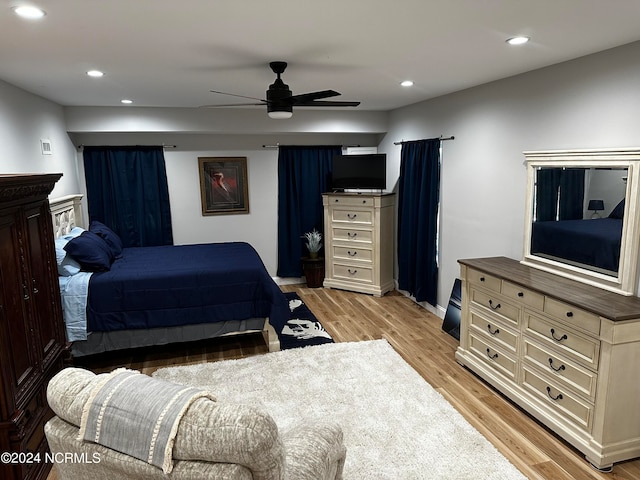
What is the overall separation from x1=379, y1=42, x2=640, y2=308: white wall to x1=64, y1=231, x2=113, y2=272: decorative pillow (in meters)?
3.42

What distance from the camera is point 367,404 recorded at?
317cm

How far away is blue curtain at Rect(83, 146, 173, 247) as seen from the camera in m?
5.52

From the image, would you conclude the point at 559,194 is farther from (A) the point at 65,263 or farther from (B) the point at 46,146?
(B) the point at 46,146

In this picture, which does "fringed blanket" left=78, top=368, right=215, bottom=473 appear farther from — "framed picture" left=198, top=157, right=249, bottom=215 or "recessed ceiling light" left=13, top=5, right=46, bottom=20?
"framed picture" left=198, top=157, right=249, bottom=215


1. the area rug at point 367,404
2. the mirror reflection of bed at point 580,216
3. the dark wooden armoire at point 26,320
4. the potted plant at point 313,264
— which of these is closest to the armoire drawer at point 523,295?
the mirror reflection of bed at point 580,216

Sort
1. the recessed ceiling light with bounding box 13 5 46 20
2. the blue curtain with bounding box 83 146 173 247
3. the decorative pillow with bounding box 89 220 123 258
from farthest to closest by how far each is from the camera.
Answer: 1. the blue curtain with bounding box 83 146 173 247
2. the decorative pillow with bounding box 89 220 123 258
3. the recessed ceiling light with bounding box 13 5 46 20

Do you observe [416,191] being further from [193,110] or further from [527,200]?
[193,110]

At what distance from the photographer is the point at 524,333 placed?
120 inches

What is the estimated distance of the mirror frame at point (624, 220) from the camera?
2.67 m

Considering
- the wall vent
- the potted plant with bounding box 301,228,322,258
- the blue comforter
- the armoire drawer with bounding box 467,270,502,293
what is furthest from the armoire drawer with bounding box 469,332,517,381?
the wall vent

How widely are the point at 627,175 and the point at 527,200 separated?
33.2 inches

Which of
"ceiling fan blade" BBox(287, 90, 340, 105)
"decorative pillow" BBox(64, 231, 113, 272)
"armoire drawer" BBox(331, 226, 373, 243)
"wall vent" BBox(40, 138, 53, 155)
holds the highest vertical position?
"ceiling fan blade" BBox(287, 90, 340, 105)

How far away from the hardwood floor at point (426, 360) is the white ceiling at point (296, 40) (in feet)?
7.89

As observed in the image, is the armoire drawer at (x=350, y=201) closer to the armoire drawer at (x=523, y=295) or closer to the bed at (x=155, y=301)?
the bed at (x=155, y=301)
